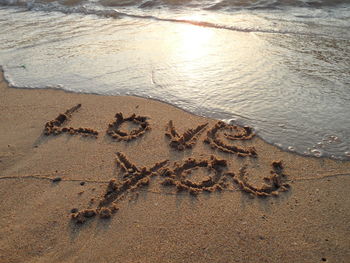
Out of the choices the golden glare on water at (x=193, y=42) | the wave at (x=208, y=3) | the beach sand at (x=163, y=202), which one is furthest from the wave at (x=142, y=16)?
the beach sand at (x=163, y=202)

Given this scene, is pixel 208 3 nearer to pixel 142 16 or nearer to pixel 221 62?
pixel 142 16

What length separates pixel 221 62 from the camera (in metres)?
4.52

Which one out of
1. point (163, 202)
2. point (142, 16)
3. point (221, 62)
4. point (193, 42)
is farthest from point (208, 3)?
point (163, 202)

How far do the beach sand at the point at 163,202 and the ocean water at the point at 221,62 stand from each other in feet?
1.60

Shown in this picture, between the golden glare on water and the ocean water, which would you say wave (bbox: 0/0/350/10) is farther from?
the golden glare on water

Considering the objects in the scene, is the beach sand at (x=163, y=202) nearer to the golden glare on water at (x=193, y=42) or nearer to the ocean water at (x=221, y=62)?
the ocean water at (x=221, y=62)

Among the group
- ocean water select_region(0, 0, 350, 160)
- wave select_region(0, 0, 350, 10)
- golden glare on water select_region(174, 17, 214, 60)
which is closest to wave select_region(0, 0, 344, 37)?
ocean water select_region(0, 0, 350, 160)

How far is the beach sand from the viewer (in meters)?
1.99

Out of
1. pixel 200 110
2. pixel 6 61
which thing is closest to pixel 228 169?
pixel 200 110

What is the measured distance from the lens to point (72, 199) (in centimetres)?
239

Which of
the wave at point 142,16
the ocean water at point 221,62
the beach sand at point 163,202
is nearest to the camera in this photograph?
the beach sand at point 163,202

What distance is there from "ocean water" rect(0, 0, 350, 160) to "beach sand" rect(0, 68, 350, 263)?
0.49m

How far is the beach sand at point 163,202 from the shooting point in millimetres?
1990

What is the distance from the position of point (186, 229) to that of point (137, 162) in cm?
88
